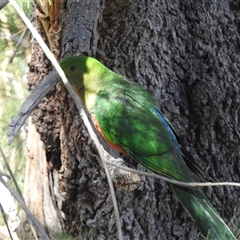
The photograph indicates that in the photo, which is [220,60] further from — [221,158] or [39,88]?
[39,88]

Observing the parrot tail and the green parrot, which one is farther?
the green parrot

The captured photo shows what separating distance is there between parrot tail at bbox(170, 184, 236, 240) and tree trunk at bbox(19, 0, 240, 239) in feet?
1.39

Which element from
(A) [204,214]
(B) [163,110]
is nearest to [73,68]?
(B) [163,110]

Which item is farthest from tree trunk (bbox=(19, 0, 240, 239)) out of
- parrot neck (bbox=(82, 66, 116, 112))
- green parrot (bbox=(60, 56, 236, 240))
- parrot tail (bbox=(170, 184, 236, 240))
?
parrot tail (bbox=(170, 184, 236, 240))

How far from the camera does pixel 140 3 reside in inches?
119

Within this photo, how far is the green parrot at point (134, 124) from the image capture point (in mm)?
2744

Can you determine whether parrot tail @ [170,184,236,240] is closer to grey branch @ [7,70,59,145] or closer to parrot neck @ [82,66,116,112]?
parrot neck @ [82,66,116,112]

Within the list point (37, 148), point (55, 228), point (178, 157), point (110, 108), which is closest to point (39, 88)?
point (110, 108)

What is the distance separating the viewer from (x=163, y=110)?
3.17 m

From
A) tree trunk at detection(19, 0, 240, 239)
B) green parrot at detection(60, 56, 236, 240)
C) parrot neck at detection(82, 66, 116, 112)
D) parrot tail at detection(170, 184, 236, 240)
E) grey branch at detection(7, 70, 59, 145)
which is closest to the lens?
grey branch at detection(7, 70, 59, 145)

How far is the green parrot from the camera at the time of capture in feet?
9.00

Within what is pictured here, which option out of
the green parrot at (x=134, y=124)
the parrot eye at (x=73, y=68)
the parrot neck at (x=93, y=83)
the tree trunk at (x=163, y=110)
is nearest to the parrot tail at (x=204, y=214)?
the green parrot at (x=134, y=124)

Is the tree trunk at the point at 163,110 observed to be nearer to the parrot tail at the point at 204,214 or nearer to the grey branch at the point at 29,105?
the parrot tail at the point at 204,214

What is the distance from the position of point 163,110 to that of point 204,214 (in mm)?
795
